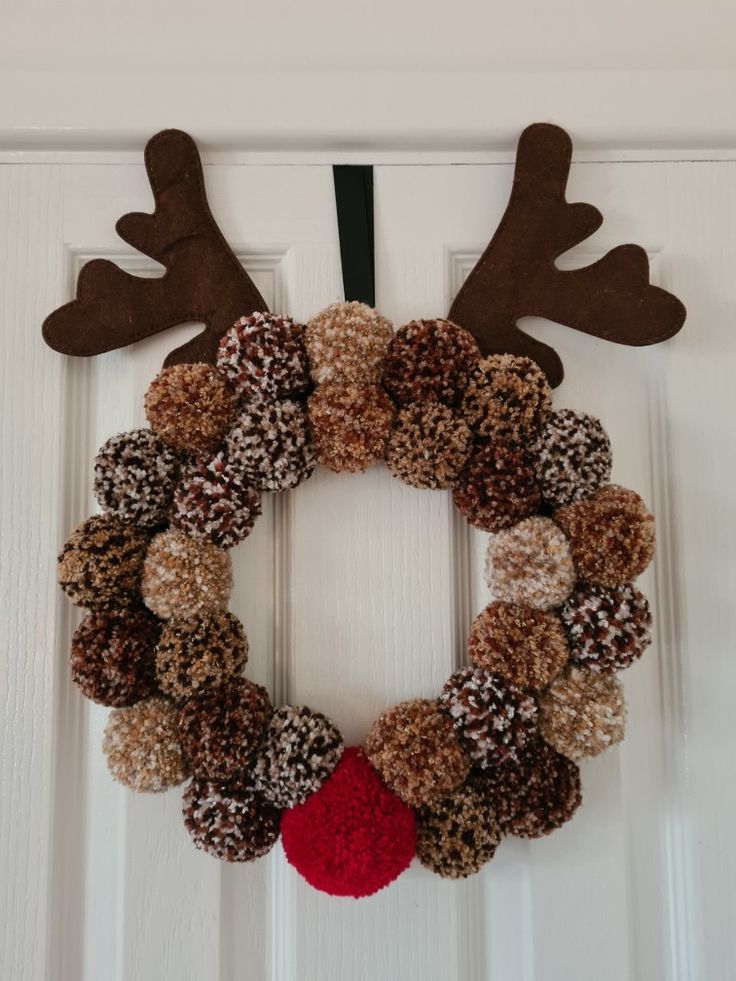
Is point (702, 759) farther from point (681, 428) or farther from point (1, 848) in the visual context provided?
point (1, 848)

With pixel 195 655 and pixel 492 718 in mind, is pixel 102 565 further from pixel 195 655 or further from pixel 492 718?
pixel 492 718

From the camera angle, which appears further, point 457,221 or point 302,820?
point 457,221

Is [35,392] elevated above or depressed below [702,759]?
Result: above

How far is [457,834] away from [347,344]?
387 millimetres

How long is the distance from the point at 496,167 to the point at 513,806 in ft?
1.79

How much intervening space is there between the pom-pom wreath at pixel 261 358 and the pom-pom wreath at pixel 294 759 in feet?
0.86

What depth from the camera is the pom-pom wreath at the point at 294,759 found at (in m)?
0.47

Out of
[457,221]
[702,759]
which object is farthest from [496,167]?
[702,759]

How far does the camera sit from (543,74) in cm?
56

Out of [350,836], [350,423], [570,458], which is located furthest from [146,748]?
[570,458]

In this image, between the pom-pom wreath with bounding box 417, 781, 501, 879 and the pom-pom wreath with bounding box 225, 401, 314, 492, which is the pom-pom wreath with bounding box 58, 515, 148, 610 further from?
the pom-pom wreath with bounding box 417, 781, 501, 879

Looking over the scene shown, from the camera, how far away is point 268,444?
495 millimetres

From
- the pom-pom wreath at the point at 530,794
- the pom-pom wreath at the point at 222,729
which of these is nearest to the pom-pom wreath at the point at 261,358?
the pom-pom wreath at the point at 222,729

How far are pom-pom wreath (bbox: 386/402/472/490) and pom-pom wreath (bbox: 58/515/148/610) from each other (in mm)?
219
